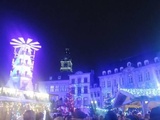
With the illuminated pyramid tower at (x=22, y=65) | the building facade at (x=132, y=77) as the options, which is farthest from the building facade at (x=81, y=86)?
the illuminated pyramid tower at (x=22, y=65)

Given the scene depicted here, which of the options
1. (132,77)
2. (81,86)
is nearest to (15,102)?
(132,77)

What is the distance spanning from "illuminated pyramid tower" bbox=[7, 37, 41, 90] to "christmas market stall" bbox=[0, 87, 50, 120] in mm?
9930

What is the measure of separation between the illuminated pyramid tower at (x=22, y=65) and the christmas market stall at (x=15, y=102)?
391 inches

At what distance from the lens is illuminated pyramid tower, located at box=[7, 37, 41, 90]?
39.3 m

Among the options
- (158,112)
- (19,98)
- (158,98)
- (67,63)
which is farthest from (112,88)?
(158,112)

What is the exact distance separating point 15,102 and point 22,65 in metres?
16.3

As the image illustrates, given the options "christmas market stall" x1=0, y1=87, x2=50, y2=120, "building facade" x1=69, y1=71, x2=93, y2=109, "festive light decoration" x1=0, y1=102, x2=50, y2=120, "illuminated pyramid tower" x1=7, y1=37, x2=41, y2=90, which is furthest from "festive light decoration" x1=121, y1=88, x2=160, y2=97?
"building facade" x1=69, y1=71, x2=93, y2=109

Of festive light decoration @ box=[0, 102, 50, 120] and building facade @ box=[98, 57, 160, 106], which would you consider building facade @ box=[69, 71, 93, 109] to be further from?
festive light decoration @ box=[0, 102, 50, 120]

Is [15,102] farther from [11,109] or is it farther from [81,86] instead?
[81,86]

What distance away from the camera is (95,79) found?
213 ft

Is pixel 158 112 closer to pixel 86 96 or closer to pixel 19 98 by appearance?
pixel 19 98

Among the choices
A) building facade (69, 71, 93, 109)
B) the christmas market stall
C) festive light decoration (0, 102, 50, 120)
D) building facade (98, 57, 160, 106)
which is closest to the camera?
festive light decoration (0, 102, 50, 120)

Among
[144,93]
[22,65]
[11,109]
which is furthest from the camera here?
[22,65]

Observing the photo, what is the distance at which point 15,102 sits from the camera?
2448cm
